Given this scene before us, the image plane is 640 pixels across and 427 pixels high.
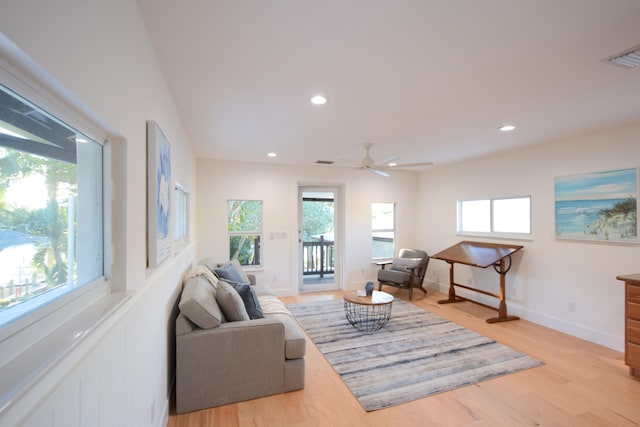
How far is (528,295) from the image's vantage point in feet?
13.8

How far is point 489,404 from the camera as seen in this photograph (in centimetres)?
236

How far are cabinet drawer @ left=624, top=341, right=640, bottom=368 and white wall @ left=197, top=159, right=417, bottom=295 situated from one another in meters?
3.78

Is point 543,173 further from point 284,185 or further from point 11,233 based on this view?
point 11,233

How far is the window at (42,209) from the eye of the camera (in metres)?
0.67

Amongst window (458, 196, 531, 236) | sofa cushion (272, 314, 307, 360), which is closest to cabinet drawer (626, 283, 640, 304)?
window (458, 196, 531, 236)

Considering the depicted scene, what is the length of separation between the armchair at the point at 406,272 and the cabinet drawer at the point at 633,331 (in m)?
2.72

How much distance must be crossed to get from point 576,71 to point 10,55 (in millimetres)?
2855

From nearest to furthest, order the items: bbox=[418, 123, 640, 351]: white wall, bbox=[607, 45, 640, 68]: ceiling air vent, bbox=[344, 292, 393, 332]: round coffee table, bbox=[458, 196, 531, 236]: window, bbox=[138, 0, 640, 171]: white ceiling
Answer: bbox=[138, 0, 640, 171]: white ceiling < bbox=[607, 45, 640, 68]: ceiling air vent < bbox=[418, 123, 640, 351]: white wall < bbox=[344, 292, 393, 332]: round coffee table < bbox=[458, 196, 531, 236]: window

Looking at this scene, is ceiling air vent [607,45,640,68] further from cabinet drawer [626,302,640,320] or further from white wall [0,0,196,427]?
white wall [0,0,196,427]

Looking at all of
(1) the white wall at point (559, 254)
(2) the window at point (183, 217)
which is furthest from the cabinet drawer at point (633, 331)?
(2) the window at point (183, 217)

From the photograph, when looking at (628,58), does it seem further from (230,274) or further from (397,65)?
(230,274)

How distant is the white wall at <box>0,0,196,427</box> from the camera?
2.17 ft

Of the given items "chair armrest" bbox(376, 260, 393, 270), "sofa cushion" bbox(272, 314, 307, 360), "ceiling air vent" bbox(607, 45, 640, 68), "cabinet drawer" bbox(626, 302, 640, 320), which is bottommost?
"sofa cushion" bbox(272, 314, 307, 360)

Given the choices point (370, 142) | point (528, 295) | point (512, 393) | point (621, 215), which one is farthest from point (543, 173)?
point (512, 393)
